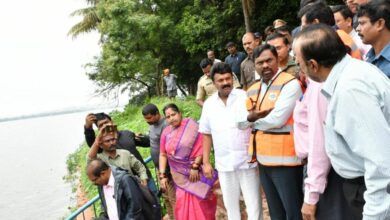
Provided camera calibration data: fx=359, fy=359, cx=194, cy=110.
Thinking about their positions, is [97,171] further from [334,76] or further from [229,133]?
[334,76]

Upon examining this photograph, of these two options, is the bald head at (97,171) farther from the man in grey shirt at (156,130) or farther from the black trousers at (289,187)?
the black trousers at (289,187)

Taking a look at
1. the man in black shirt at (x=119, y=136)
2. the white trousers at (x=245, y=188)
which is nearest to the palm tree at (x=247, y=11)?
the man in black shirt at (x=119, y=136)

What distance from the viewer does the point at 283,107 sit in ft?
8.50

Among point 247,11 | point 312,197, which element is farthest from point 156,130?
point 247,11

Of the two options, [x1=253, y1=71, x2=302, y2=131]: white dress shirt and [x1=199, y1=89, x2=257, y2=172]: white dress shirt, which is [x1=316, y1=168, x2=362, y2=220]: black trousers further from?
[x1=199, y1=89, x2=257, y2=172]: white dress shirt

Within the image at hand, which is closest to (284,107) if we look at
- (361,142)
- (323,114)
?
(323,114)

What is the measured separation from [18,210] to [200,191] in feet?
48.2

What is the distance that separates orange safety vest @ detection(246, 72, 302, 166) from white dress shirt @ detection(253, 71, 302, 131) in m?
0.05

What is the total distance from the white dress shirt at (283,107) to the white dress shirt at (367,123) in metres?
1.04

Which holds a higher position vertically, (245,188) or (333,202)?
(333,202)

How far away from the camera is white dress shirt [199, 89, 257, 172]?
322 cm

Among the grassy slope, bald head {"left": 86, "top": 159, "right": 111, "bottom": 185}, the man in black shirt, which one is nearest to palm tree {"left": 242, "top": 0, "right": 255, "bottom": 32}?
the grassy slope

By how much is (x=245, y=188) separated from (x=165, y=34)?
688 inches

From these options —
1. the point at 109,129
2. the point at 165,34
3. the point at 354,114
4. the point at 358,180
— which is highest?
the point at 165,34
